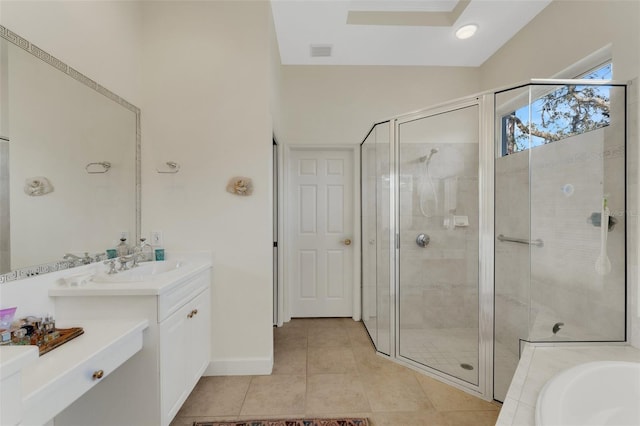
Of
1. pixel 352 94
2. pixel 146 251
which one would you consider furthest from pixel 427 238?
pixel 146 251

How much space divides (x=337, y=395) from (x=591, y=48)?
2.91 m

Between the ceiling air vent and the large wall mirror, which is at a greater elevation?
the ceiling air vent

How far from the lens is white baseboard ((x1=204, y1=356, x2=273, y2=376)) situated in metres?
1.98

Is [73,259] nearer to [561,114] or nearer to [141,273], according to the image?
[141,273]

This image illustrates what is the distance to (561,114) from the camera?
65.7 inches

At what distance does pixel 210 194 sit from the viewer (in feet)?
6.53

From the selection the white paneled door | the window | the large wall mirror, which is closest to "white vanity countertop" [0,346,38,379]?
the large wall mirror

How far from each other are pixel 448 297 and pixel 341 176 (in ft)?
5.46

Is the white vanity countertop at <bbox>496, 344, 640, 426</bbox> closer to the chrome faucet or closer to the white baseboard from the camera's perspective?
the white baseboard

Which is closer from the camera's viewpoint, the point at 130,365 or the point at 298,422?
the point at 130,365

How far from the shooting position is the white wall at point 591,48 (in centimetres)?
144

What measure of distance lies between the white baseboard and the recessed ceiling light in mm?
3282

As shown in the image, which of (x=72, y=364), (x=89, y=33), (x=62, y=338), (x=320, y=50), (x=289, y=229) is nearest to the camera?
(x=72, y=364)

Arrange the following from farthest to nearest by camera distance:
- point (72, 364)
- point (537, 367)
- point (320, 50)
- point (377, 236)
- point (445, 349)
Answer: point (320, 50) < point (377, 236) < point (445, 349) < point (537, 367) < point (72, 364)
